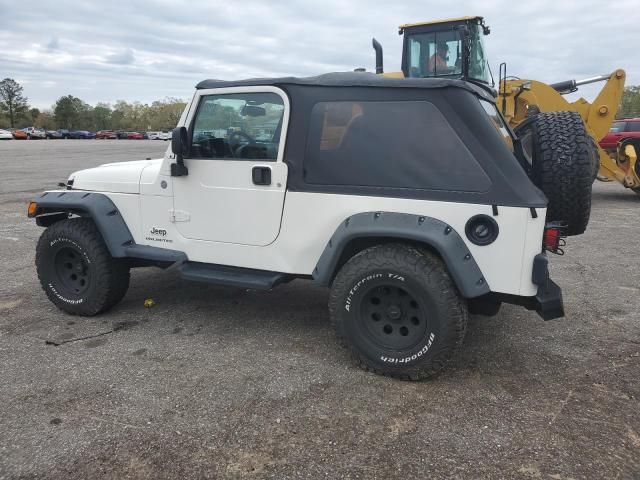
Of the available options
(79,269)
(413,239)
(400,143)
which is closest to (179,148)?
(79,269)

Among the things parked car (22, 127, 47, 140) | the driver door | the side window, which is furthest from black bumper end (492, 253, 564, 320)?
parked car (22, 127, 47, 140)

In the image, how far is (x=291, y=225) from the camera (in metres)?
3.66

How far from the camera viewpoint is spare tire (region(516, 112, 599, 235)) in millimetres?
3312

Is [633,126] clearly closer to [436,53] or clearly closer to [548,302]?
[436,53]

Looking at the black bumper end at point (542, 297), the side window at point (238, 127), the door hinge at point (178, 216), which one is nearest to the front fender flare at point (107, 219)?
the door hinge at point (178, 216)

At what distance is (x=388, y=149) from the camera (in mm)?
3383

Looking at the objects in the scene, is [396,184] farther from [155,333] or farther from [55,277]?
[55,277]

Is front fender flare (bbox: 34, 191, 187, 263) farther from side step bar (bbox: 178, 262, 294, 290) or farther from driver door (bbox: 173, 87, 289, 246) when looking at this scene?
driver door (bbox: 173, 87, 289, 246)

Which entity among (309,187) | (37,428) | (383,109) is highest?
(383,109)

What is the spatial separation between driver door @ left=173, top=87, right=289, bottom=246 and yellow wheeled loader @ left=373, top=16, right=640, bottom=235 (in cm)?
181

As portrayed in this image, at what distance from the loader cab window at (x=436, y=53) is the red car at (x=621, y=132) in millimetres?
7578

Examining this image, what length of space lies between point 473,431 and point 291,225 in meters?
1.77

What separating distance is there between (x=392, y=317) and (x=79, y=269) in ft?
9.18

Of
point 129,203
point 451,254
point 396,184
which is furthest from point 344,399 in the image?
point 129,203
